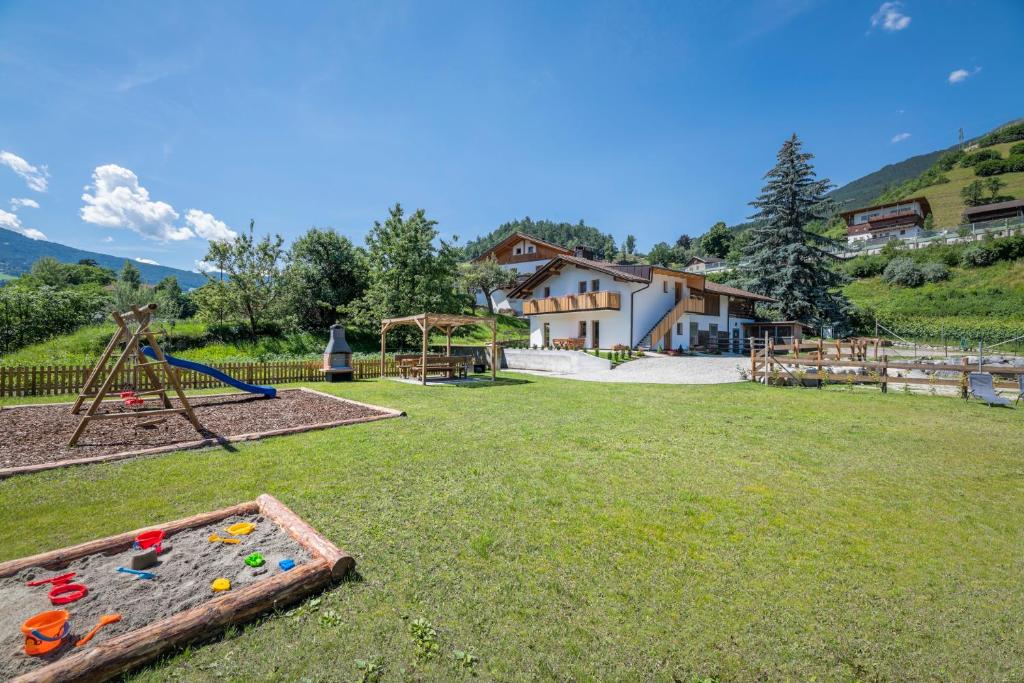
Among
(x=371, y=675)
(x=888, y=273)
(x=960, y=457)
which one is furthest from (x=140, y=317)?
(x=888, y=273)

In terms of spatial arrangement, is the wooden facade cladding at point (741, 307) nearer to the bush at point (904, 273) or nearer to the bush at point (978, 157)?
the bush at point (904, 273)

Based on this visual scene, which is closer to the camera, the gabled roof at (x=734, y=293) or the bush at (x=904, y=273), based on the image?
the gabled roof at (x=734, y=293)

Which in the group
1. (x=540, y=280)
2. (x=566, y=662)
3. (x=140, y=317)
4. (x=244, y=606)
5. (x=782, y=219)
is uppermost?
(x=782, y=219)

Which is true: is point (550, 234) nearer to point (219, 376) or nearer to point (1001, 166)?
point (1001, 166)

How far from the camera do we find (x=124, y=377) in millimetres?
14156

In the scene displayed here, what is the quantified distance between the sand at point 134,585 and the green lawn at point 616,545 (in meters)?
0.49

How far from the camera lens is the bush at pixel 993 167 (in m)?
79.7

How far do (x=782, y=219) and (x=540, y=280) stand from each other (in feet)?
64.9

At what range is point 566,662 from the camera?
2611 millimetres

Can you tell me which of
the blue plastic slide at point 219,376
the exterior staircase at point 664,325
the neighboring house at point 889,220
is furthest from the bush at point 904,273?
the blue plastic slide at point 219,376

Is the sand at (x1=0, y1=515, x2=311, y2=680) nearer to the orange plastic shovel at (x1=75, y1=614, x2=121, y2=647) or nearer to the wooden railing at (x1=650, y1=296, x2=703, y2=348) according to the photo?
the orange plastic shovel at (x1=75, y1=614, x2=121, y2=647)

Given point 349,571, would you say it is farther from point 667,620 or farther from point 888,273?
point 888,273

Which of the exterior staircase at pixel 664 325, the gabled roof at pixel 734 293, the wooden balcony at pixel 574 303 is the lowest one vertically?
the exterior staircase at pixel 664 325

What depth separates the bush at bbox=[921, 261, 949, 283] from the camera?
43469 mm
